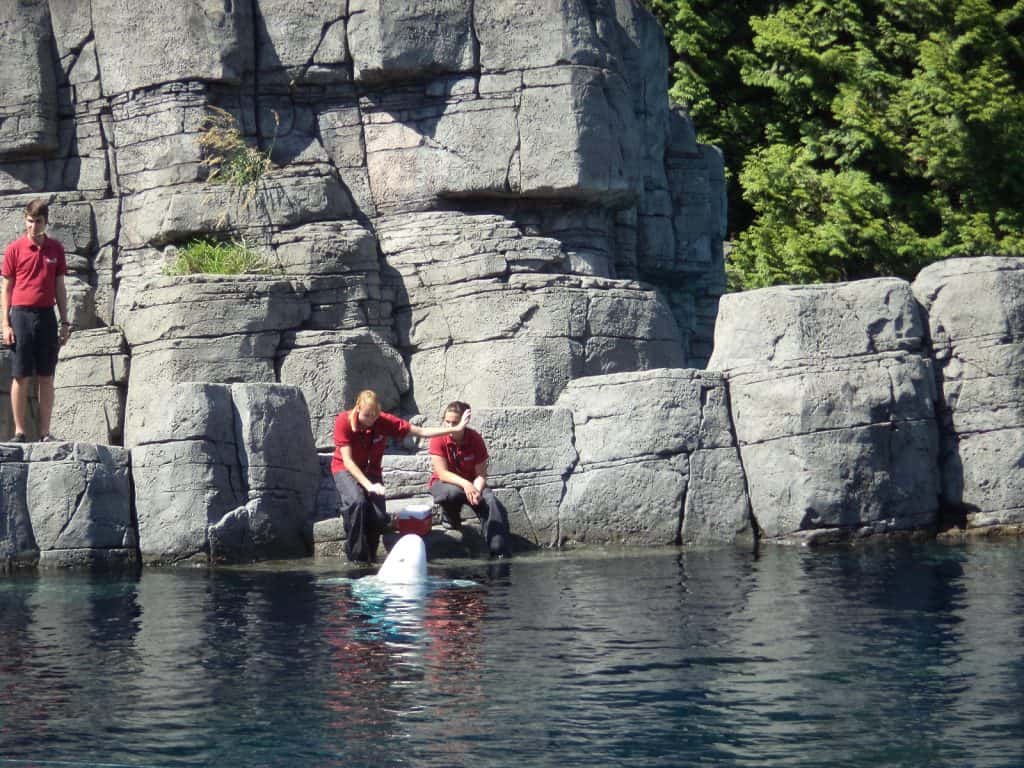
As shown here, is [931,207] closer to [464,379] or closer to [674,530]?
[464,379]

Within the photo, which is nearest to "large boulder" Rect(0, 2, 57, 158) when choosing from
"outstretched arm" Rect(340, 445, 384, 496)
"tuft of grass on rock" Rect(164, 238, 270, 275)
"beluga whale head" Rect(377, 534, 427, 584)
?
"tuft of grass on rock" Rect(164, 238, 270, 275)

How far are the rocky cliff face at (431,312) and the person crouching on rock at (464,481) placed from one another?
471 mm

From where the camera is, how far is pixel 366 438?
460 inches

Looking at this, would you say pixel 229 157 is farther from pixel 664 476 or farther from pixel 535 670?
pixel 535 670

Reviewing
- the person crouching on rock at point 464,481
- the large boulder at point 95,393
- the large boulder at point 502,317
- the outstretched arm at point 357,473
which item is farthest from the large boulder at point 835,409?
the large boulder at point 95,393

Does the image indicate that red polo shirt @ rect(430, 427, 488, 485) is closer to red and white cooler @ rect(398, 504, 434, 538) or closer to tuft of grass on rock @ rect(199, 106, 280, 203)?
red and white cooler @ rect(398, 504, 434, 538)

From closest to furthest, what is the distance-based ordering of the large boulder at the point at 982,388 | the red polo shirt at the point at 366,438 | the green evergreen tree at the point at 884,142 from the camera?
1. the red polo shirt at the point at 366,438
2. the large boulder at the point at 982,388
3. the green evergreen tree at the point at 884,142

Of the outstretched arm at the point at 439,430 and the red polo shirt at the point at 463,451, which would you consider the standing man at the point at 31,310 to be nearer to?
the outstretched arm at the point at 439,430

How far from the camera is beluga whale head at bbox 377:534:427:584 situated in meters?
9.98

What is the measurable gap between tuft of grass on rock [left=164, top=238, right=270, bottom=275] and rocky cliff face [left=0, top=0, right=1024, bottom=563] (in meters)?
0.20

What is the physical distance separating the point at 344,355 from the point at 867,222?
29.4 feet

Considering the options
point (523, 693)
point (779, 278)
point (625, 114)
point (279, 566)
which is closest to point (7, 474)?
point (279, 566)

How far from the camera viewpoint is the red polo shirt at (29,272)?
39.7ft

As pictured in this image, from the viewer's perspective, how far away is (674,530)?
477 inches
